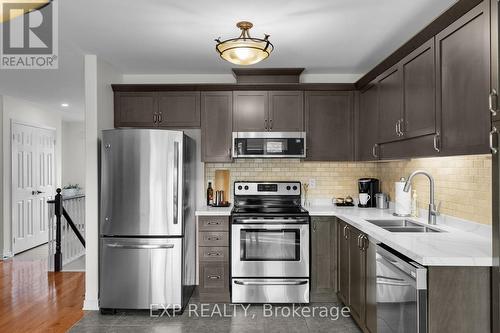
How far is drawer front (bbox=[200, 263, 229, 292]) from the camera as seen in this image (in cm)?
362

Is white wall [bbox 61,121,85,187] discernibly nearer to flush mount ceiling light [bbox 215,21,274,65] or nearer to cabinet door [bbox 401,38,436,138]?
flush mount ceiling light [bbox 215,21,274,65]

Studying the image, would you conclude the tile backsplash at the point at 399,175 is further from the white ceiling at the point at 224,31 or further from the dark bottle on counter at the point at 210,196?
the white ceiling at the point at 224,31

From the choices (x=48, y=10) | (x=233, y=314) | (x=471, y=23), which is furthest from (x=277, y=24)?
(x=233, y=314)

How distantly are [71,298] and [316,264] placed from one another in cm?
261

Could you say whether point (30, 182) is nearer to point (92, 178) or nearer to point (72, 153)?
point (72, 153)

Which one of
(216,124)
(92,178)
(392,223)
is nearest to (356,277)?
(392,223)

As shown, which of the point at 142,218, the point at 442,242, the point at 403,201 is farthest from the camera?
the point at 142,218

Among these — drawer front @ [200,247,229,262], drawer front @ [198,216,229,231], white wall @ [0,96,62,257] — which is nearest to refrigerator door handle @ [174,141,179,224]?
drawer front @ [198,216,229,231]

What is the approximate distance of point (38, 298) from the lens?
3.84 m

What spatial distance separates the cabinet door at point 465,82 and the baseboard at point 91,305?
3339mm

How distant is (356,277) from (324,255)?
67 centimetres

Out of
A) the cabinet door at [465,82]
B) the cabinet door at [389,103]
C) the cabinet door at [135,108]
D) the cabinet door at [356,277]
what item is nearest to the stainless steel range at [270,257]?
the cabinet door at [356,277]

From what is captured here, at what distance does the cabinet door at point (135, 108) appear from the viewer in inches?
156

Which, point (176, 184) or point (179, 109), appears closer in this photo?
point (176, 184)
